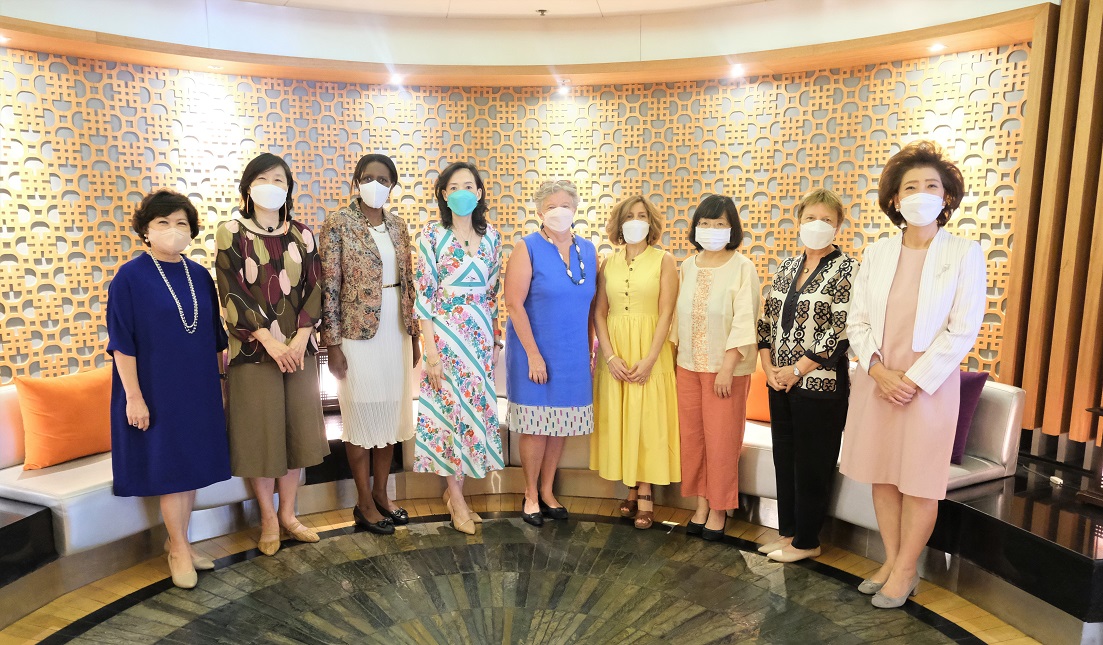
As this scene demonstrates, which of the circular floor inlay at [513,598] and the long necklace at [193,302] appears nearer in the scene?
the circular floor inlay at [513,598]

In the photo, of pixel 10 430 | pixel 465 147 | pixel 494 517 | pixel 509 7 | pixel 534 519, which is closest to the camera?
→ pixel 10 430

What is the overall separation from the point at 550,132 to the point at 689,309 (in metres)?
2.45

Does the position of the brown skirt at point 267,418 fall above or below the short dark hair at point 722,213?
below

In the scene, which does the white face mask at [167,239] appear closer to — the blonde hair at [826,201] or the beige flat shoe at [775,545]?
the blonde hair at [826,201]

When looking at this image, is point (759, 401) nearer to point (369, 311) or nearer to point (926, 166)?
point (926, 166)

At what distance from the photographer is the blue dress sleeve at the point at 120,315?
2949mm

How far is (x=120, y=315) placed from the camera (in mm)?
2953

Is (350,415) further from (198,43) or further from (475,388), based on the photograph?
(198,43)

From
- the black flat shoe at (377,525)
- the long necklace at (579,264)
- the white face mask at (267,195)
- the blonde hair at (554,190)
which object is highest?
the blonde hair at (554,190)

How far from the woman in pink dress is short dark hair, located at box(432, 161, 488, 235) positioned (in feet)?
5.85

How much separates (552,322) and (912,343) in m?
1.63

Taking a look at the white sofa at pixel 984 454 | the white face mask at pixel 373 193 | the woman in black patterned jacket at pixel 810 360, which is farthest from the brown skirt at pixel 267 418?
the white sofa at pixel 984 454

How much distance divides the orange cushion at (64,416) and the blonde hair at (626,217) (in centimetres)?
262

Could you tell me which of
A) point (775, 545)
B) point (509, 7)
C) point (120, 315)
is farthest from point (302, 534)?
point (509, 7)
